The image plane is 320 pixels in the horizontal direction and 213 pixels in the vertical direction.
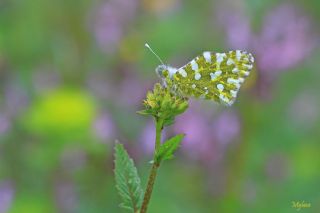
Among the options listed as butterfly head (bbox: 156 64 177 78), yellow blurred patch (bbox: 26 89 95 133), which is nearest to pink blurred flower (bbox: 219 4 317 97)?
yellow blurred patch (bbox: 26 89 95 133)

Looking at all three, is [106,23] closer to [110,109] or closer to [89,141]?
[110,109]

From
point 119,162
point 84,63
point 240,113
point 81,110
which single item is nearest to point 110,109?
point 81,110

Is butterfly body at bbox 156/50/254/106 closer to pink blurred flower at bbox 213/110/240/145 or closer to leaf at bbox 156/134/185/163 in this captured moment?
leaf at bbox 156/134/185/163

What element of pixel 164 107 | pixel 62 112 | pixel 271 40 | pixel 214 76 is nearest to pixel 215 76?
pixel 214 76

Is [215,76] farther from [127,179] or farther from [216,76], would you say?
[127,179]

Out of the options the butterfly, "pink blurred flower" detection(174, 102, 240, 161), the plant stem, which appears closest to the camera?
the plant stem

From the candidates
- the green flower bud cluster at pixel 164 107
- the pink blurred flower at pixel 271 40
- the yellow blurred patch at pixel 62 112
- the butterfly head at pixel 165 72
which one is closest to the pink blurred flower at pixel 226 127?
the pink blurred flower at pixel 271 40
